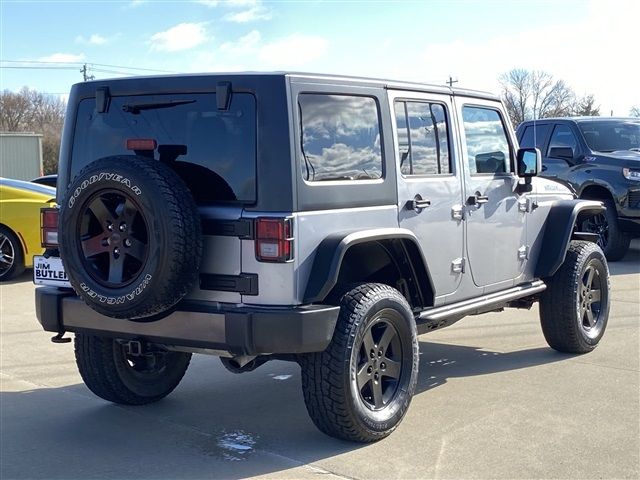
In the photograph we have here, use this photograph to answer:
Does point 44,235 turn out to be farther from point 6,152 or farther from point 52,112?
point 52,112

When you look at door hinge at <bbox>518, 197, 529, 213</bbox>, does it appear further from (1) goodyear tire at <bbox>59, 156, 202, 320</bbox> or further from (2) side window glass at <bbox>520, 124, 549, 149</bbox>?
(2) side window glass at <bbox>520, 124, 549, 149</bbox>

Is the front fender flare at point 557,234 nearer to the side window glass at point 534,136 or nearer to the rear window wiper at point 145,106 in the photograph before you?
the rear window wiper at point 145,106

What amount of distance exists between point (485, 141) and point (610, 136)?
22.9 ft

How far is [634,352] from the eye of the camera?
660 centimetres

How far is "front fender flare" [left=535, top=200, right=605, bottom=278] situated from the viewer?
6.37 metres

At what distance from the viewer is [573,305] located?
6.41 metres

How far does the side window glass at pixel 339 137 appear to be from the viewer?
438 cm

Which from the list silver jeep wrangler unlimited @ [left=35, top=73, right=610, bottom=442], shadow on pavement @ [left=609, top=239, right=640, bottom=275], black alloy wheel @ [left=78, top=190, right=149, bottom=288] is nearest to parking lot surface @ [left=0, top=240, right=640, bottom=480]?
silver jeep wrangler unlimited @ [left=35, top=73, right=610, bottom=442]

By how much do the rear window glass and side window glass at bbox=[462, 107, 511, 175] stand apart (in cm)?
201

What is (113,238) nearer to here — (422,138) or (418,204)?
(418,204)

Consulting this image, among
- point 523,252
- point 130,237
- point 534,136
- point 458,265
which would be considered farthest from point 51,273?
point 534,136

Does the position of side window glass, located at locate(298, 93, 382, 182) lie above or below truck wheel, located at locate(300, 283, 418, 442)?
above

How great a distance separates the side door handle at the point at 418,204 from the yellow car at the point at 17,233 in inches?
267

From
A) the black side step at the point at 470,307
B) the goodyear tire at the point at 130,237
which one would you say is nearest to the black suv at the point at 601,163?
the black side step at the point at 470,307
